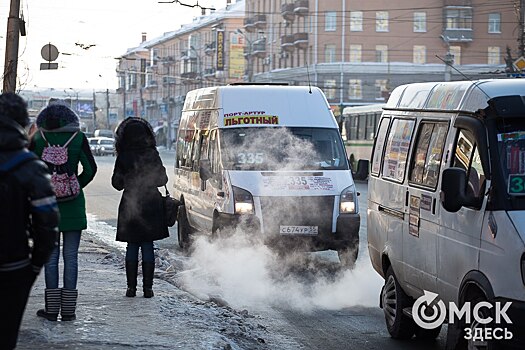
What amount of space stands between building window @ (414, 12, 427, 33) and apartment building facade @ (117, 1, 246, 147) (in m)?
15.2

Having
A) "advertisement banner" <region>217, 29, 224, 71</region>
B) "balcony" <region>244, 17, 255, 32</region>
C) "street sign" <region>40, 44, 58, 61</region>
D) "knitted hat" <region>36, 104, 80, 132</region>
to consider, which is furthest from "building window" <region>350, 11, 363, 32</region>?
"knitted hat" <region>36, 104, 80, 132</region>

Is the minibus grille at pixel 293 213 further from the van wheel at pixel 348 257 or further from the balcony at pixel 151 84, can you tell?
the balcony at pixel 151 84

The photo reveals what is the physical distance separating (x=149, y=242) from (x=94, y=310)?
1196 mm

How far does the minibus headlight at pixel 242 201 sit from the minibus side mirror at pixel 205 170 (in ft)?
4.04

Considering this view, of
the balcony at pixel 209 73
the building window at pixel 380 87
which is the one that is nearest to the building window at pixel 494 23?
the building window at pixel 380 87

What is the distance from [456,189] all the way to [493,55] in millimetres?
79082

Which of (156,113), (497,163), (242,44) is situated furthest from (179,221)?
(156,113)

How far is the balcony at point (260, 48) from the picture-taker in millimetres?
93688

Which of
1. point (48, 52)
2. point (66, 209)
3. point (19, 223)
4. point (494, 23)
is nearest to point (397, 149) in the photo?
point (66, 209)

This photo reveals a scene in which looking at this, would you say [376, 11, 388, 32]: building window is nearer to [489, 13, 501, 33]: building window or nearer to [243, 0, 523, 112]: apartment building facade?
[243, 0, 523, 112]: apartment building facade

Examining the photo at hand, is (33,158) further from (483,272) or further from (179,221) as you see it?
(179,221)

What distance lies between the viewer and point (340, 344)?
9070 mm

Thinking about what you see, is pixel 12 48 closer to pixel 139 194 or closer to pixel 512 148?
pixel 139 194

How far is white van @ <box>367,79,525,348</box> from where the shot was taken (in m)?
6.84
